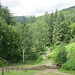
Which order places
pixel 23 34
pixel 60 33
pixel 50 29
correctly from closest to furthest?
pixel 23 34 < pixel 60 33 < pixel 50 29

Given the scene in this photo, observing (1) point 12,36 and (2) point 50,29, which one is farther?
(2) point 50,29

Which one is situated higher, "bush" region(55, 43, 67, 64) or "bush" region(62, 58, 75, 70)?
"bush" region(55, 43, 67, 64)

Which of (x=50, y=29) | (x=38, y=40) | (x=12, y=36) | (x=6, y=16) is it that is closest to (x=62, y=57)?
(x=12, y=36)

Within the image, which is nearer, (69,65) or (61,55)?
(69,65)

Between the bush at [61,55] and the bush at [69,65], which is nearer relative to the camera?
the bush at [69,65]

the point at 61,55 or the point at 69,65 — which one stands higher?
the point at 61,55

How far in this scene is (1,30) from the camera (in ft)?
61.9

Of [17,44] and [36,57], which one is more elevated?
[17,44]

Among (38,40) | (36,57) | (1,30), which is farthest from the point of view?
(38,40)

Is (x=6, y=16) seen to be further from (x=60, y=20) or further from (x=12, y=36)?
(x=60, y=20)

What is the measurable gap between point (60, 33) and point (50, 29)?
29.2 feet

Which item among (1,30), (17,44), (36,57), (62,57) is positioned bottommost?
(36,57)

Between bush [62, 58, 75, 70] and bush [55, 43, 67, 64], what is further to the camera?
bush [55, 43, 67, 64]

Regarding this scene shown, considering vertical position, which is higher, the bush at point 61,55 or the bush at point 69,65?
the bush at point 61,55
